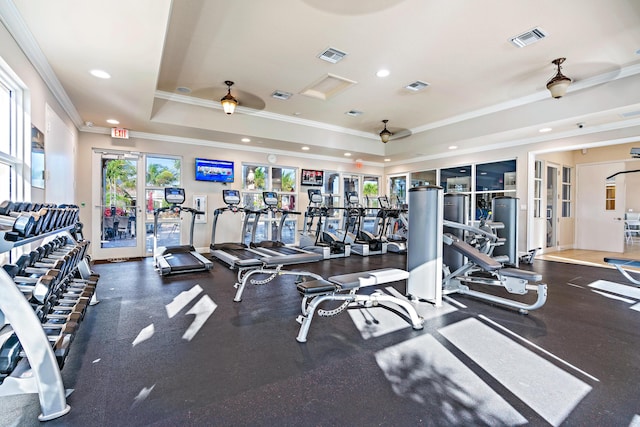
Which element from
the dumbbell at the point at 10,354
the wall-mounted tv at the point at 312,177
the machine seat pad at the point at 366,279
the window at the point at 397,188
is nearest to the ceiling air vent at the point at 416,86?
the machine seat pad at the point at 366,279

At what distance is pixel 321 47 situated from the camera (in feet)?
13.3

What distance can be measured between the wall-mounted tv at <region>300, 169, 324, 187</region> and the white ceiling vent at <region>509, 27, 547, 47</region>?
5717 mm

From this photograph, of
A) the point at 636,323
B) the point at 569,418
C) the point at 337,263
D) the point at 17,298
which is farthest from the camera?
the point at 337,263

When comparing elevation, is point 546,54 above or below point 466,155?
above

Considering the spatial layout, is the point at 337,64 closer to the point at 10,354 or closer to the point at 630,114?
the point at 10,354

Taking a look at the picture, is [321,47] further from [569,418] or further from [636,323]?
[636,323]

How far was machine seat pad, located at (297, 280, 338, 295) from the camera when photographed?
8.95 ft

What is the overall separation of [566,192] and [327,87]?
740 centimetres

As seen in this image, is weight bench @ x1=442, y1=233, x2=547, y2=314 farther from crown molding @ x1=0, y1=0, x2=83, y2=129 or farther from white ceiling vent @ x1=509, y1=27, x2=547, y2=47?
crown molding @ x1=0, y1=0, x2=83, y2=129

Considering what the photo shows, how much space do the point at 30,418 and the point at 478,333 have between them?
3253 millimetres

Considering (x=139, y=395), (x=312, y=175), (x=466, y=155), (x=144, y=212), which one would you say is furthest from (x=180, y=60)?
(x=466, y=155)

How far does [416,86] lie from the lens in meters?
5.27

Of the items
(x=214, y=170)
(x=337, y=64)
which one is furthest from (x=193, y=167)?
(x=337, y=64)

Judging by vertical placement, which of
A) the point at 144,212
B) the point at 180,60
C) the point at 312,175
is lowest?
the point at 144,212
